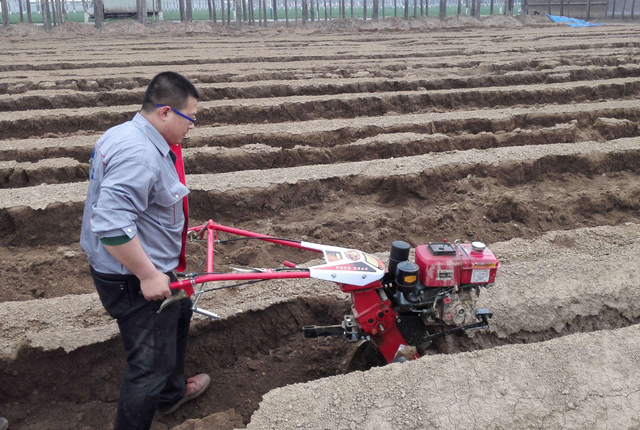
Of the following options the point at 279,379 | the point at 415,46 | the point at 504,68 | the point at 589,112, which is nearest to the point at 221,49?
the point at 415,46

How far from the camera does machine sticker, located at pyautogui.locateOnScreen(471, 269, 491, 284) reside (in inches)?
122

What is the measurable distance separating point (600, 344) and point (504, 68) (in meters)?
10.7

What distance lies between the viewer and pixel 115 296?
270 centimetres

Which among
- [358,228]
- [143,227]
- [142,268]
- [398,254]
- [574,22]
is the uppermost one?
[574,22]

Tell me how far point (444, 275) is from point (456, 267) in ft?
0.28

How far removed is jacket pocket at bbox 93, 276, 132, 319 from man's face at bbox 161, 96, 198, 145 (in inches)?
30.8

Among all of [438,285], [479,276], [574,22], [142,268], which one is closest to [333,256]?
[438,285]

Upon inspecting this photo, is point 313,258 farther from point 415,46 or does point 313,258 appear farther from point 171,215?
point 415,46

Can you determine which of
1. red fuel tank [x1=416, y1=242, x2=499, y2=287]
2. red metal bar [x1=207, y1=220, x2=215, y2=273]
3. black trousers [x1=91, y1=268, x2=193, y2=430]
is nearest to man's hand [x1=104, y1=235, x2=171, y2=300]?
black trousers [x1=91, y1=268, x2=193, y2=430]

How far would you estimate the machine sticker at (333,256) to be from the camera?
3059 mm

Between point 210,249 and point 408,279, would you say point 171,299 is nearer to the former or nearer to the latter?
point 210,249

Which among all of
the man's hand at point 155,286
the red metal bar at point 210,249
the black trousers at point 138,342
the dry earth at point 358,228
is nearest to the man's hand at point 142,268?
the man's hand at point 155,286

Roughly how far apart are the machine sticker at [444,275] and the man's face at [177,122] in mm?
1634

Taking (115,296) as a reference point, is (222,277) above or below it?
above
